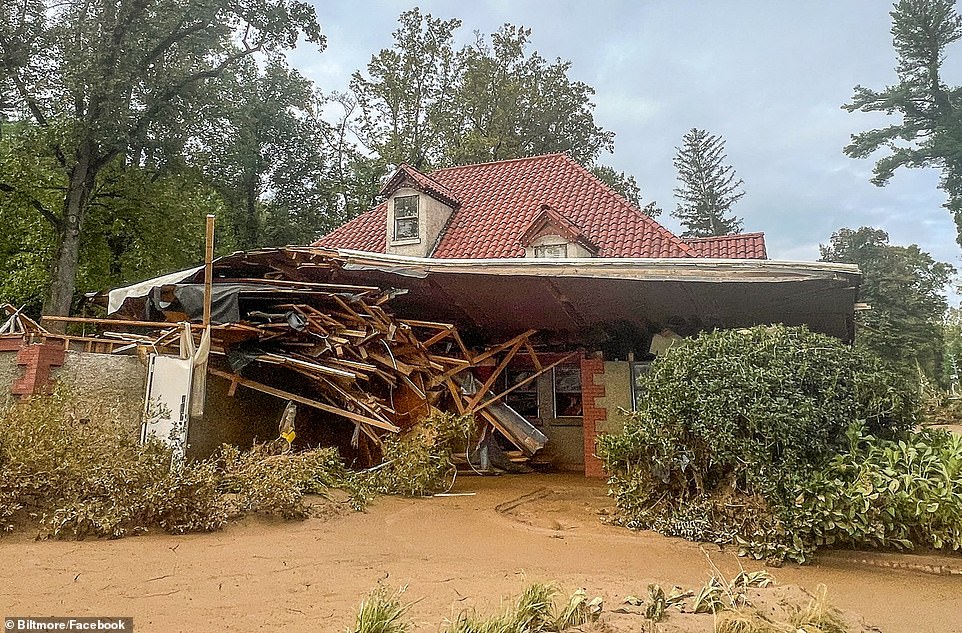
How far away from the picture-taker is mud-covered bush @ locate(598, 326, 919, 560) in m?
5.14

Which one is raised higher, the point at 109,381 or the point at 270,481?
the point at 109,381

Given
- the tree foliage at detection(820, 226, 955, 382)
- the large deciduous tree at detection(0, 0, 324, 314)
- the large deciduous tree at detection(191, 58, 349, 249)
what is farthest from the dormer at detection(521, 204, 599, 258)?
the tree foliage at detection(820, 226, 955, 382)

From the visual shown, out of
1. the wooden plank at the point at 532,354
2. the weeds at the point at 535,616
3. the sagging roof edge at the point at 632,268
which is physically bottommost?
the weeds at the point at 535,616

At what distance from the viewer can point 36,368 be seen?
6691 mm

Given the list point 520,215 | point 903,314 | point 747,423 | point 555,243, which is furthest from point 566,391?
point 903,314

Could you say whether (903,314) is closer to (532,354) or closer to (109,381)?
(532,354)

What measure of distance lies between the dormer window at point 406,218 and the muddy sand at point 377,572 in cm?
981

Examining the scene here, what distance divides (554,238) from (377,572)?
387 inches

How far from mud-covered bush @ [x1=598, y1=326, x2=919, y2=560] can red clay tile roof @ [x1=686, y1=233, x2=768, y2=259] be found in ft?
25.9

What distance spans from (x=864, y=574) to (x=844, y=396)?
4.64 ft

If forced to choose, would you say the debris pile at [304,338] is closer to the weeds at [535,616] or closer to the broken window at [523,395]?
the broken window at [523,395]

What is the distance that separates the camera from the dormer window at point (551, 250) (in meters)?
13.2

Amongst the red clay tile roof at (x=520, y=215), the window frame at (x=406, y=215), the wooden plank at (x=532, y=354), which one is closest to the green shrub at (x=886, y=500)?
the wooden plank at (x=532, y=354)

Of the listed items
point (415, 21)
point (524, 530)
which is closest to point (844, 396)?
point (524, 530)
